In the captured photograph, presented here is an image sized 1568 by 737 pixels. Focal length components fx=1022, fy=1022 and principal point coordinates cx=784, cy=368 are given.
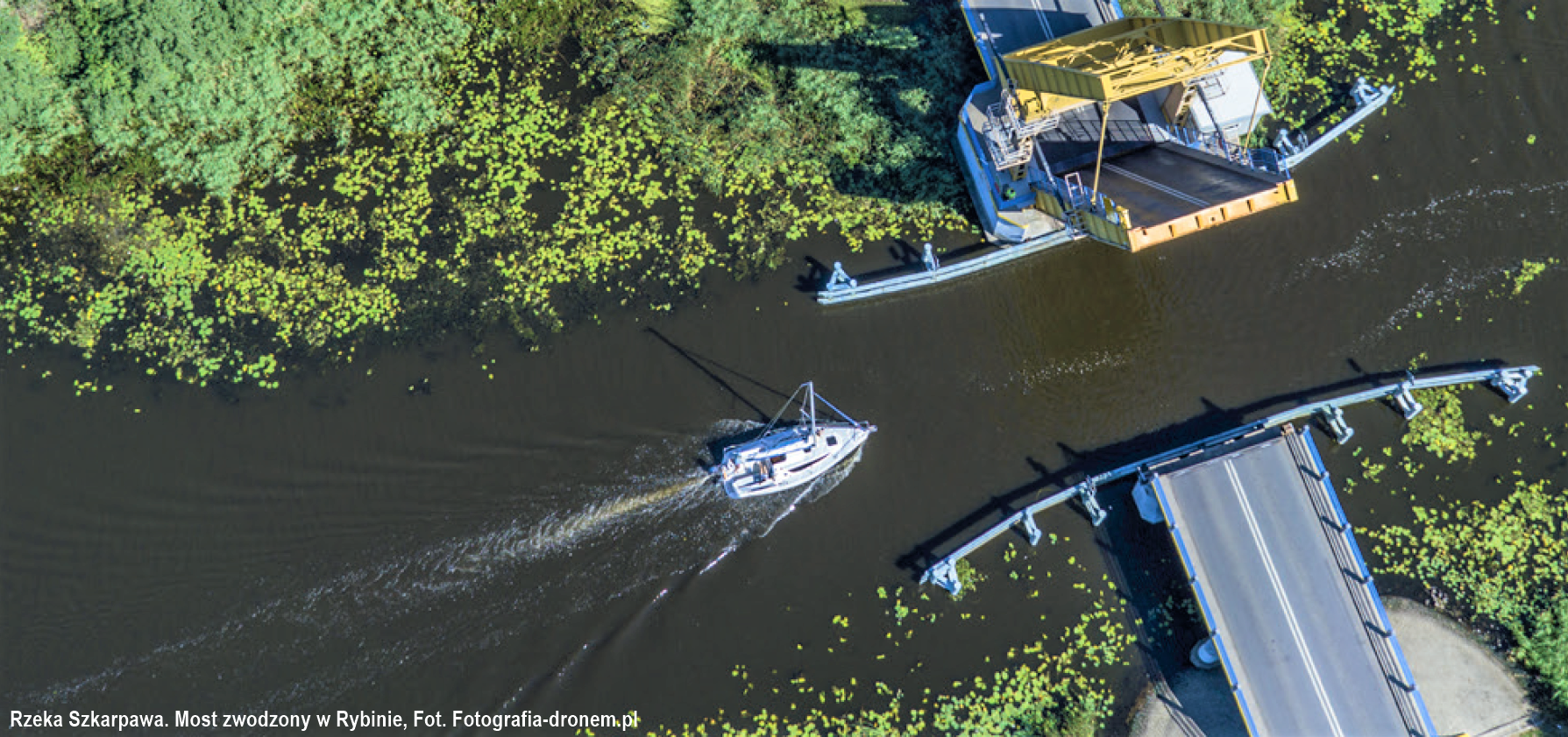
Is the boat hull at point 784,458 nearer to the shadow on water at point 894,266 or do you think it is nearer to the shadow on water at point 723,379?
the shadow on water at point 723,379

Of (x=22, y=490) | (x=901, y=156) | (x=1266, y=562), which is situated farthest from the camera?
(x=901, y=156)

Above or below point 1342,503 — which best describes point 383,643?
above

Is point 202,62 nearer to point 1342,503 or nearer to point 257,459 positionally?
point 257,459

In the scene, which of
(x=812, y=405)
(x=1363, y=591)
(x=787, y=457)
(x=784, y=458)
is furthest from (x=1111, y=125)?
(x=1363, y=591)

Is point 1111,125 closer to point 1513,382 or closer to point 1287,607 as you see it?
point 1513,382

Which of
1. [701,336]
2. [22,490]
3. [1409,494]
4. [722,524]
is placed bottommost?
[1409,494]

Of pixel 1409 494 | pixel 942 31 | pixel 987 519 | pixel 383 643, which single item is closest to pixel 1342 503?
pixel 1409 494

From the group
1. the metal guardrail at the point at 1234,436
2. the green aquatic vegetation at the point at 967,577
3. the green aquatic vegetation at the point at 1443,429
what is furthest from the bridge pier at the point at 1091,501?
the green aquatic vegetation at the point at 1443,429
